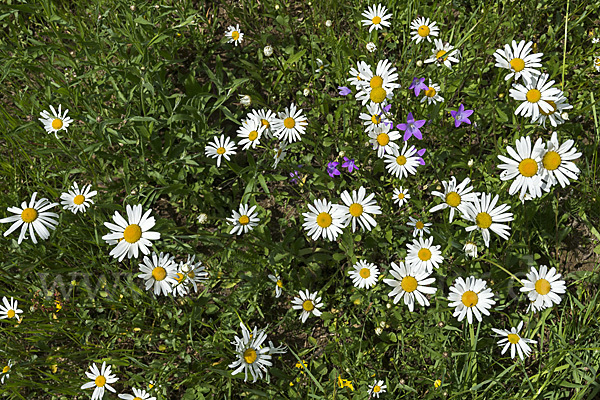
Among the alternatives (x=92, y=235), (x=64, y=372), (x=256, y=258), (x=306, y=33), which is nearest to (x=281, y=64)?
(x=306, y=33)

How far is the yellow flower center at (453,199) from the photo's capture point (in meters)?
2.57

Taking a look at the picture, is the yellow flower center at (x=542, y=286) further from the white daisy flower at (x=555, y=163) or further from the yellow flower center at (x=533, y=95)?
the yellow flower center at (x=533, y=95)

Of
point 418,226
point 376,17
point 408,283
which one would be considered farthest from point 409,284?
point 376,17

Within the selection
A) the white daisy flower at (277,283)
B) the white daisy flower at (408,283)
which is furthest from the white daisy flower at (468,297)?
the white daisy flower at (277,283)

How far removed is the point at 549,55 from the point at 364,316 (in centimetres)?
264

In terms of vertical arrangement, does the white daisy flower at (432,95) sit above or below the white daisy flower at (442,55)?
below

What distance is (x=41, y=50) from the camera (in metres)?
3.27

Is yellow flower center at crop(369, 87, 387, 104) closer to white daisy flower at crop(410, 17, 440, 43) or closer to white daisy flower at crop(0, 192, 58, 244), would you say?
white daisy flower at crop(410, 17, 440, 43)

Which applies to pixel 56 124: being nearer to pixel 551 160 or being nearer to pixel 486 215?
pixel 486 215

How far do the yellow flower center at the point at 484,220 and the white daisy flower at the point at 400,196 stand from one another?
2.06 feet

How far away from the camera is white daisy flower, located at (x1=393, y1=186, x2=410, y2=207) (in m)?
3.01

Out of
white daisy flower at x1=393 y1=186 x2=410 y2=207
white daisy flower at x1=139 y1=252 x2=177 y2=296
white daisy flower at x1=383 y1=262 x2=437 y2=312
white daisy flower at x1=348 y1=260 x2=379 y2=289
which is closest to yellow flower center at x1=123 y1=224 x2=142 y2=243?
white daisy flower at x1=139 y1=252 x2=177 y2=296

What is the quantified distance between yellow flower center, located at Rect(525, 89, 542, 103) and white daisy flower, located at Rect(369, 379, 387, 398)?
2.04 m

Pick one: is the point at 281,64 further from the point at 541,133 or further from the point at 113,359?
the point at 113,359
